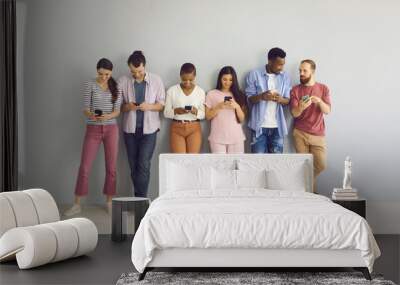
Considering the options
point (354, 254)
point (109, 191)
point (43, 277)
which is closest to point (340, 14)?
point (109, 191)

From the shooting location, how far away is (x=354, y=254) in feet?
16.7

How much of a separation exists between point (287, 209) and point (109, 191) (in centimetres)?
333

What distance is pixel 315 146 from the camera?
8.23m

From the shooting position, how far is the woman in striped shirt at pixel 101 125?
316 inches

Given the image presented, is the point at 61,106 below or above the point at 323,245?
above

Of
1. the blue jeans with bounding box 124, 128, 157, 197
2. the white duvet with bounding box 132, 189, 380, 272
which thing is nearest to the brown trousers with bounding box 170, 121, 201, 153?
the blue jeans with bounding box 124, 128, 157, 197

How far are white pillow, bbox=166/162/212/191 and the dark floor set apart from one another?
0.76 meters

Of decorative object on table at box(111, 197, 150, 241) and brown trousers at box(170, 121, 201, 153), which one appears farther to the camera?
brown trousers at box(170, 121, 201, 153)

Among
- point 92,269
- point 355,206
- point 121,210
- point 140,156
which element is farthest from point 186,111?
point 92,269

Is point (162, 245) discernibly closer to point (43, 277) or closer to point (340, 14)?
point (43, 277)

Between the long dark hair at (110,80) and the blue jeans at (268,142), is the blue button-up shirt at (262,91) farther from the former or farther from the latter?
the long dark hair at (110,80)

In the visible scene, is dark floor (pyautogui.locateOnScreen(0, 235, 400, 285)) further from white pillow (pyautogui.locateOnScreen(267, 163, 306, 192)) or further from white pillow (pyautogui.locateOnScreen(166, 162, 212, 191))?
white pillow (pyautogui.locateOnScreen(267, 163, 306, 192))

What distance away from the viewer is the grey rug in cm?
494

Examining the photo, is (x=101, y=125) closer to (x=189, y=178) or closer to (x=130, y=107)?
(x=130, y=107)
